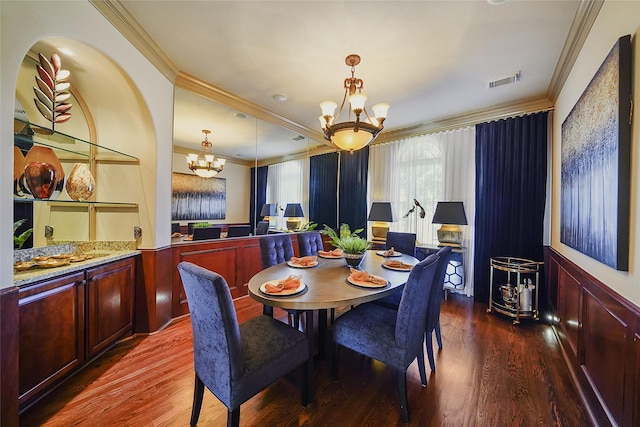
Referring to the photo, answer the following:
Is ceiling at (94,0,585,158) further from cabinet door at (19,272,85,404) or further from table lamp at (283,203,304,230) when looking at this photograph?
cabinet door at (19,272,85,404)

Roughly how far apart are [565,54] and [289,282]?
316cm

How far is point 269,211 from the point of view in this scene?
4414 mm

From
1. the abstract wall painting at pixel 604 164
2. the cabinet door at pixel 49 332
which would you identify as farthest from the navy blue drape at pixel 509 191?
the cabinet door at pixel 49 332

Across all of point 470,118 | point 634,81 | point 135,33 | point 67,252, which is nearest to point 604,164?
point 634,81

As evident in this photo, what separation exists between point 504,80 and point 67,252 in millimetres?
4829

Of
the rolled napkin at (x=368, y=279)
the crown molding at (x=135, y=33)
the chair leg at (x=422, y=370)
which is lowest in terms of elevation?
the chair leg at (x=422, y=370)

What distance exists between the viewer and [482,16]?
6.06 ft

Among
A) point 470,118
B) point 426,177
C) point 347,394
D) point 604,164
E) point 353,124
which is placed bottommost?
point 347,394

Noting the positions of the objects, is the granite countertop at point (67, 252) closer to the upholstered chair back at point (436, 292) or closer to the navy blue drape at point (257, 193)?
the navy blue drape at point (257, 193)

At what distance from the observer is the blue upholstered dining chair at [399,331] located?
1487 mm

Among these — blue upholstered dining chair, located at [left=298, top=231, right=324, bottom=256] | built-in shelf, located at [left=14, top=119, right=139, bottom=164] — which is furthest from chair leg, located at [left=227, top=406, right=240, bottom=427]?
built-in shelf, located at [left=14, top=119, right=139, bottom=164]

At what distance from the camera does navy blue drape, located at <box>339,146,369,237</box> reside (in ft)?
15.6

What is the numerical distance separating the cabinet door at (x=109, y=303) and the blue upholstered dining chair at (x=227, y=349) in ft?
3.78

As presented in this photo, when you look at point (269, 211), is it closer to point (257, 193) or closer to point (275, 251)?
point (257, 193)
